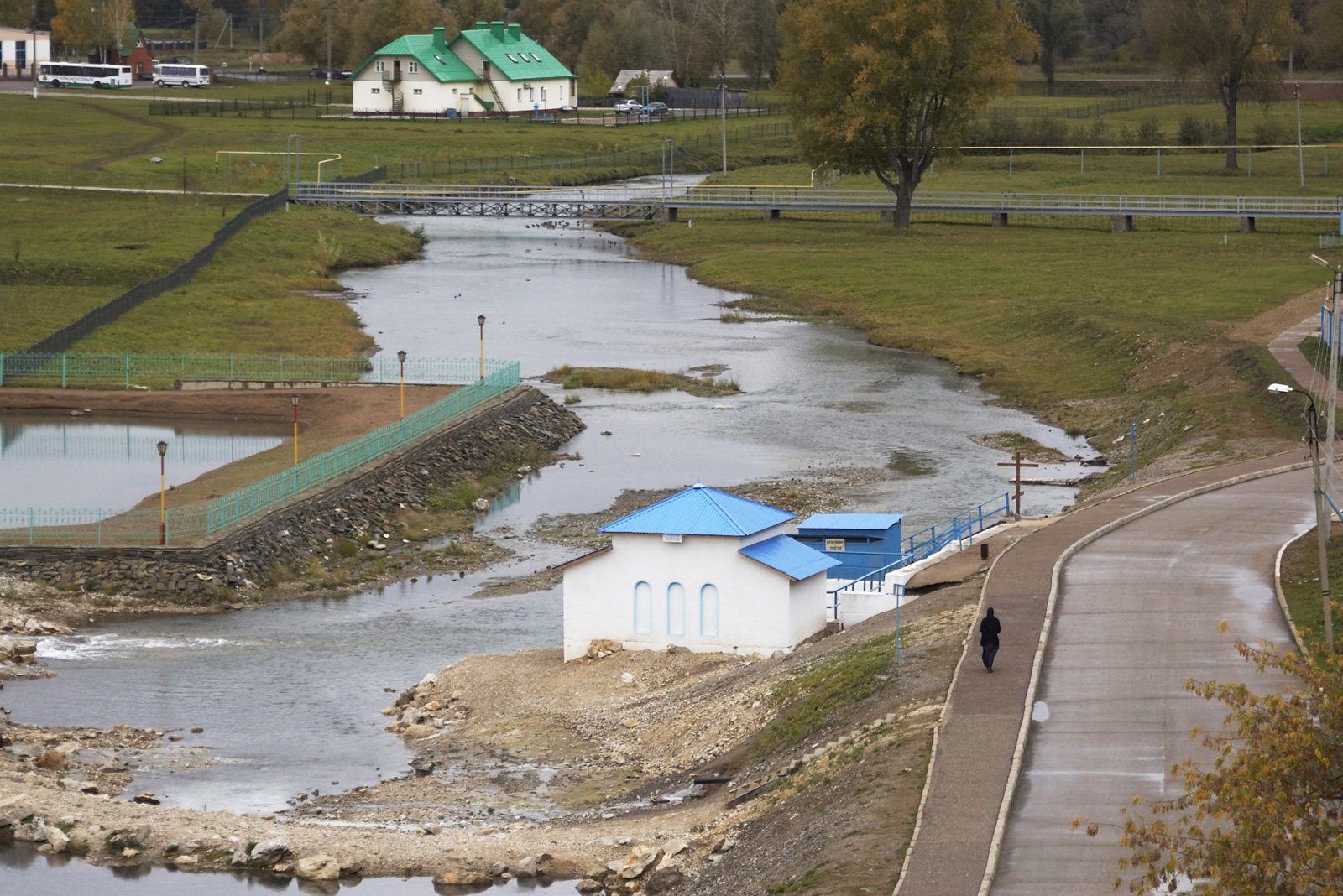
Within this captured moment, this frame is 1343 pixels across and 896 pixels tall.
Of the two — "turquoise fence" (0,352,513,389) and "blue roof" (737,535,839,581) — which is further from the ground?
"turquoise fence" (0,352,513,389)

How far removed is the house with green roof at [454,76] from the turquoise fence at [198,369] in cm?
10033

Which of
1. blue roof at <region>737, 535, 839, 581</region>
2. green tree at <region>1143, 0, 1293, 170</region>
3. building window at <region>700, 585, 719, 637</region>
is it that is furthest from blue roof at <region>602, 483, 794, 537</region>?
green tree at <region>1143, 0, 1293, 170</region>

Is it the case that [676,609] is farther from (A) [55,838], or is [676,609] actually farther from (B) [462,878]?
(A) [55,838]

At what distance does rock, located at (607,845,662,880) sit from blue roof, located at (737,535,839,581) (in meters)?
11.8

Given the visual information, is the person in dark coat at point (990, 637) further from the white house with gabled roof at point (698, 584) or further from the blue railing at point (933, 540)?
the blue railing at point (933, 540)

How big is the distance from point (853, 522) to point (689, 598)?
7.08 metres

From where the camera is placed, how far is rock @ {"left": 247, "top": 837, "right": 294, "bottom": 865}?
32.5m

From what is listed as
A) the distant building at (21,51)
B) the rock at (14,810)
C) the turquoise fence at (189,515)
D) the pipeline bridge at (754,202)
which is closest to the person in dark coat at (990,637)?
the rock at (14,810)

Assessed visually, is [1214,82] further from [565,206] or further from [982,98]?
[565,206]

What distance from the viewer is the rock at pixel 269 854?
32469 millimetres

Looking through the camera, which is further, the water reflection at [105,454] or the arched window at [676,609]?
the water reflection at [105,454]

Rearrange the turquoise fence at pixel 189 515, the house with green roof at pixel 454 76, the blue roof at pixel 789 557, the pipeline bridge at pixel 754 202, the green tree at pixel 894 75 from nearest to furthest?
the blue roof at pixel 789 557, the turquoise fence at pixel 189 515, the green tree at pixel 894 75, the pipeline bridge at pixel 754 202, the house with green roof at pixel 454 76

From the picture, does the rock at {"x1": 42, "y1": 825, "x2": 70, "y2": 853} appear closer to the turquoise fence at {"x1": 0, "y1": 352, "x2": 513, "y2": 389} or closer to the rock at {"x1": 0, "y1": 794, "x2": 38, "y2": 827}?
Answer: the rock at {"x1": 0, "y1": 794, "x2": 38, "y2": 827}

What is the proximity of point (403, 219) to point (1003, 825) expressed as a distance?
112 m
